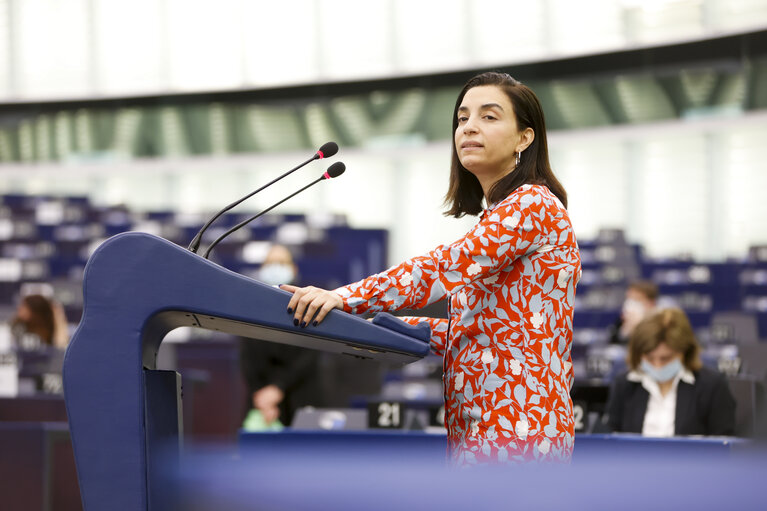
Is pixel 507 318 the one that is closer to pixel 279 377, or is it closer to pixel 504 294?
pixel 504 294

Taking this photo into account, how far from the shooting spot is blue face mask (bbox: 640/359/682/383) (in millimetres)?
3447

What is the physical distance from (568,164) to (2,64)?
8339 mm

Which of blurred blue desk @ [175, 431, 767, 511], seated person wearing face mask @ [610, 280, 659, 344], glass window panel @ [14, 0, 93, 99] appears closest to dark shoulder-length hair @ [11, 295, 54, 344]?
seated person wearing face mask @ [610, 280, 659, 344]

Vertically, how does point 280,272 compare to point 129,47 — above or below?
below

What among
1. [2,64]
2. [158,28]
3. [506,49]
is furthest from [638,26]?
[2,64]

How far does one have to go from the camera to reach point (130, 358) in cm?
106

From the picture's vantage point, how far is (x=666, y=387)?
3.48 m

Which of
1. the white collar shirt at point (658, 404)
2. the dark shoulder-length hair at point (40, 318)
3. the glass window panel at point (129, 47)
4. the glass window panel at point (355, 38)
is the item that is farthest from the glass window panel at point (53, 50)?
the white collar shirt at point (658, 404)

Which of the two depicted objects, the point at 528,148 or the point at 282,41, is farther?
the point at 282,41

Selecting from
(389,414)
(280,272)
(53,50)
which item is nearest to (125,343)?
(389,414)

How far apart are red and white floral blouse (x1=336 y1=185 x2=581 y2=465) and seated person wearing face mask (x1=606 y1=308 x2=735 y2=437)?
86.9 inches

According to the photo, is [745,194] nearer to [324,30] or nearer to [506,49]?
[506,49]

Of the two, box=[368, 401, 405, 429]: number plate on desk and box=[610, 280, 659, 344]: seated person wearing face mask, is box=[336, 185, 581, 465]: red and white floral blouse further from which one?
box=[610, 280, 659, 344]: seated person wearing face mask

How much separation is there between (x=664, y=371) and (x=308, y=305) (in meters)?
2.63
